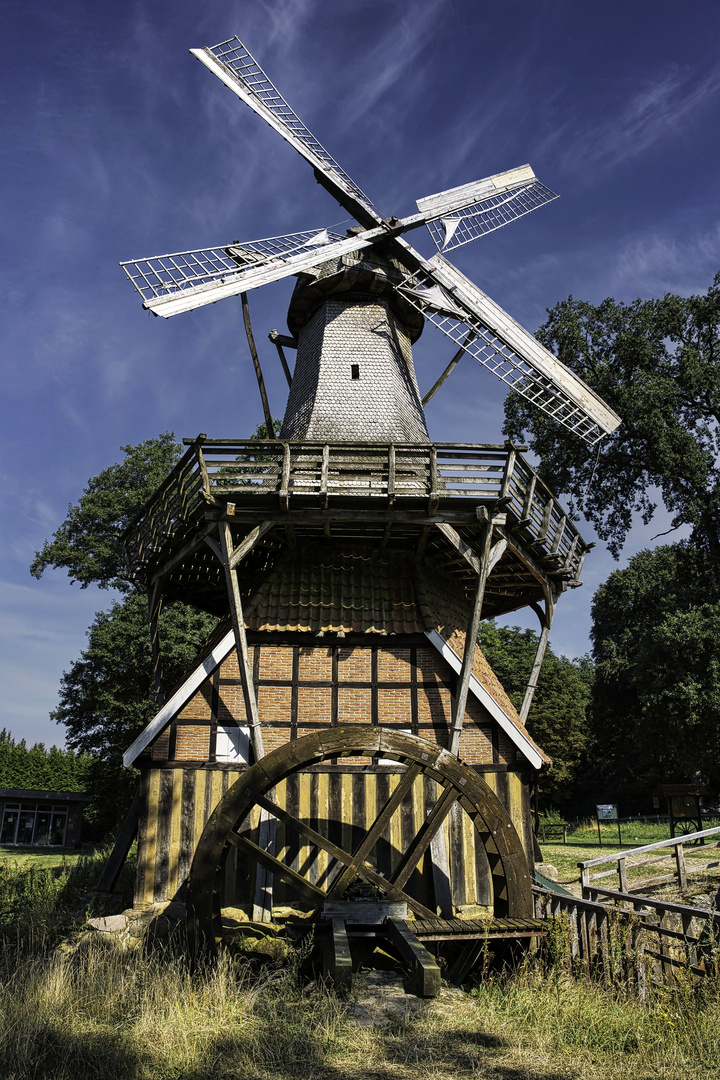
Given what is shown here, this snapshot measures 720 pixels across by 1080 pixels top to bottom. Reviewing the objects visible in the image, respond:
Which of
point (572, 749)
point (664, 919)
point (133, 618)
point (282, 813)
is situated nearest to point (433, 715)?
Answer: point (282, 813)

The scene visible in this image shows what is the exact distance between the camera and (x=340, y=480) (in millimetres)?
11289

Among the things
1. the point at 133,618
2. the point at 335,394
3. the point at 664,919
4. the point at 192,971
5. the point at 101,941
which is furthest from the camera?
the point at 133,618

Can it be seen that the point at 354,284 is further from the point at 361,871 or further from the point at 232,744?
the point at 361,871

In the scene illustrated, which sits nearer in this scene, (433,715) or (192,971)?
(192,971)

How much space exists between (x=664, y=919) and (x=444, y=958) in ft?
9.90

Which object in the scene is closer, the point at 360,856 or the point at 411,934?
the point at 411,934

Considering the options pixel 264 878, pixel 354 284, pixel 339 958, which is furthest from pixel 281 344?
pixel 339 958

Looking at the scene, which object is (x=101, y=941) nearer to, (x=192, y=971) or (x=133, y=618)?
(x=192, y=971)

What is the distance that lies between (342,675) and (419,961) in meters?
5.58

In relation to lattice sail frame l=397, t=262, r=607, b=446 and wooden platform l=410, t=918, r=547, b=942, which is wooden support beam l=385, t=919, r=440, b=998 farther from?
lattice sail frame l=397, t=262, r=607, b=446

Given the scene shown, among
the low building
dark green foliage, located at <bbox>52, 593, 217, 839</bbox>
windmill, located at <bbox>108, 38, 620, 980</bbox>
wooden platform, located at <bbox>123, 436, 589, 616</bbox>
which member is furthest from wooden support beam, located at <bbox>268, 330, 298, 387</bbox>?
the low building

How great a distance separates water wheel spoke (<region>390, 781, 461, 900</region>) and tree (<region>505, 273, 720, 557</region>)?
13.8 m

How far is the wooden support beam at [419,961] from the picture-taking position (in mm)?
6113

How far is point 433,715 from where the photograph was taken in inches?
453
